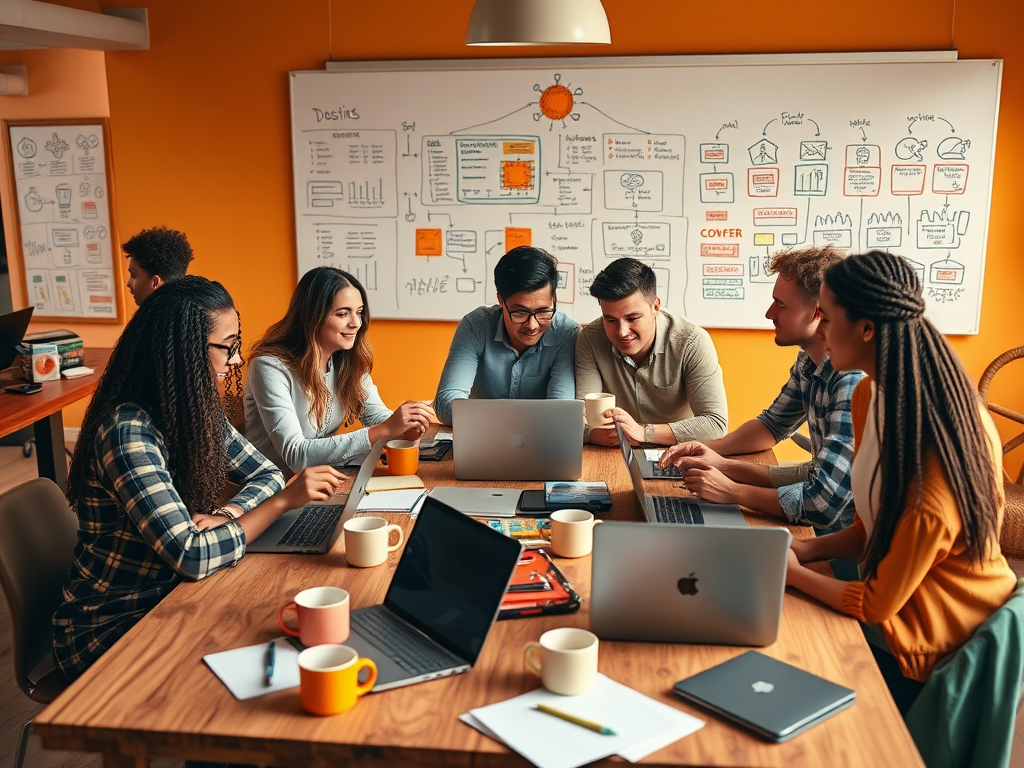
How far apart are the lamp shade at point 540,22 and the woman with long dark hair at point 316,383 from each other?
2.77 ft

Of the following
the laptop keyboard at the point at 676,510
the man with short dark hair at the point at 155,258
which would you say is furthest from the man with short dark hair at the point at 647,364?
the man with short dark hair at the point at 155,258

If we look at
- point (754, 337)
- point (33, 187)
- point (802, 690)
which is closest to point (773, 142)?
point (754, 337)

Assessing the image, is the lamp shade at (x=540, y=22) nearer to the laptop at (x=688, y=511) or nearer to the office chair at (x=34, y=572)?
the laptop at (x=688, y=511)

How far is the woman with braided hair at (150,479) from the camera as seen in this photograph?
1689 millimetres

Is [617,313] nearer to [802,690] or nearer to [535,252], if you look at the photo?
[535,252]

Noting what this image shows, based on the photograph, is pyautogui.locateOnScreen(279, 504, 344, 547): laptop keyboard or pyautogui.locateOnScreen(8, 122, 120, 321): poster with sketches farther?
pyautogui.locateOnScreen(8, 122, 120, 321): poster with sketches

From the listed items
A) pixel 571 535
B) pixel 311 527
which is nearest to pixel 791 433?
pixel 571 535

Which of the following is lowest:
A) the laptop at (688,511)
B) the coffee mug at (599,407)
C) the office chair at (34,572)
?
the office chair at (34,572)

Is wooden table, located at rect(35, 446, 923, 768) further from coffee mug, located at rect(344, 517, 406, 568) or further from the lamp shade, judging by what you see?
the lamp shade

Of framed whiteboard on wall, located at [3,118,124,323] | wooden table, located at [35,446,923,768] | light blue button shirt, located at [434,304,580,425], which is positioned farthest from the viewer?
framed whiteboard on wall, located at [3,118,124,323]

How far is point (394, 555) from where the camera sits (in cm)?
182

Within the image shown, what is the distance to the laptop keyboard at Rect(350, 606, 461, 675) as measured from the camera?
1.37m

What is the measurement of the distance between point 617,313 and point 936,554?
4.61ft

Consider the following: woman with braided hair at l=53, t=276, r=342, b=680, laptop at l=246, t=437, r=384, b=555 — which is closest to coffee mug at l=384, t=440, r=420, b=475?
laptop at l=246, t=437, r=384, b=555
